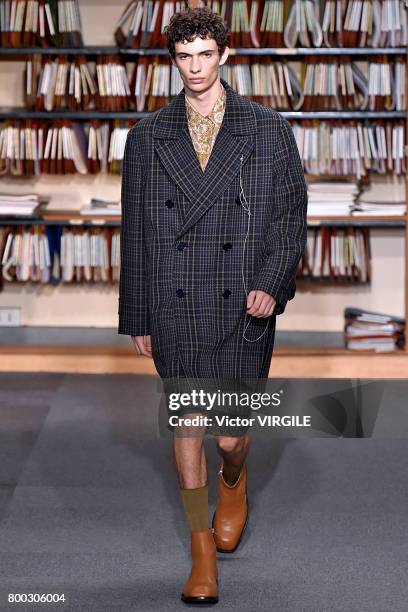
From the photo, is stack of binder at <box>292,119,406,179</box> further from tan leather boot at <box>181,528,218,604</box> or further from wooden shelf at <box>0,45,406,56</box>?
tan leather boot at <box>181,528,218,604</box>

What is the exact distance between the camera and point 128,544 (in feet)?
10.7

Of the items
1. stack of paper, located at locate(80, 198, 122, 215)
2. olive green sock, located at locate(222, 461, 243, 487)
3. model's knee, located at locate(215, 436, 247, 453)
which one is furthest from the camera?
stack of paper, located at locate(80, 198, 122, 215)

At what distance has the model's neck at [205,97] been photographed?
2.91m

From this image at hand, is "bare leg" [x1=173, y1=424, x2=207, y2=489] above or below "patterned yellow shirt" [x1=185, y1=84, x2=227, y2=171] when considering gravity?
below

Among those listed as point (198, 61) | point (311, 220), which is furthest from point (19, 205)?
point (198, 61)

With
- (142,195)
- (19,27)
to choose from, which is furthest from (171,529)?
(19,27)

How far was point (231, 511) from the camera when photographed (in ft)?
10.7

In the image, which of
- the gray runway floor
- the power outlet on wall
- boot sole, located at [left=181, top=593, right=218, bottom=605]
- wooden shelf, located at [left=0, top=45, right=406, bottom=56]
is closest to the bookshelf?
wooden shelf, located at [left=0, top=45, right=406, bottom=56]

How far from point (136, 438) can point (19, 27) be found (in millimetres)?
2323

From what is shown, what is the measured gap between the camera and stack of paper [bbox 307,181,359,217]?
559 centimetres

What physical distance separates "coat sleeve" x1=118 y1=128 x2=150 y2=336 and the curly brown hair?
0.98ft

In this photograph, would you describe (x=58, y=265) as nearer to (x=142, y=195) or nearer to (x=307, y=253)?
(x=307, y=253)

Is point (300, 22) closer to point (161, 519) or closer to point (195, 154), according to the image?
point (195, 154)

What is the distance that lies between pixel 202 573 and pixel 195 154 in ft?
3.58
